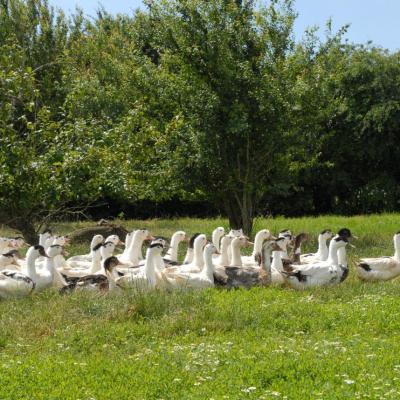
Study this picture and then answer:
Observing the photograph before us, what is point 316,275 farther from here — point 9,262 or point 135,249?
point 9,262

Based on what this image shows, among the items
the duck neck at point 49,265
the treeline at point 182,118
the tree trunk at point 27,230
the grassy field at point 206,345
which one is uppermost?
the treeline at point 182,118

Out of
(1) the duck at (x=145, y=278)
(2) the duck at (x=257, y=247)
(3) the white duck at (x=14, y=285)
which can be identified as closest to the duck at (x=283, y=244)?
(2) the duck at (x=257, y=247)

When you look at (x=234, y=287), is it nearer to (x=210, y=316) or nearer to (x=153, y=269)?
(x=153, y=269)

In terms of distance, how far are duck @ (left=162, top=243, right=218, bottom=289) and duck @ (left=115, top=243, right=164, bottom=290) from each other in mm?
223

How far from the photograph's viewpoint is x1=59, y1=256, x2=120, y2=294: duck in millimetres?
11980

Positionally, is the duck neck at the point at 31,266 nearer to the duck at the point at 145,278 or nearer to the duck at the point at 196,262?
the duck at the point at 145,278

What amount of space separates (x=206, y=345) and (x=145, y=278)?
11.2 ft

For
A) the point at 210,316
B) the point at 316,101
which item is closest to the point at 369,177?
the point at 316,101

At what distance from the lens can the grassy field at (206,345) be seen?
707cm

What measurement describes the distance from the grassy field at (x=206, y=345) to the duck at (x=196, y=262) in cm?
99

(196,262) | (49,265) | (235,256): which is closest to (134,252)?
(196,262)

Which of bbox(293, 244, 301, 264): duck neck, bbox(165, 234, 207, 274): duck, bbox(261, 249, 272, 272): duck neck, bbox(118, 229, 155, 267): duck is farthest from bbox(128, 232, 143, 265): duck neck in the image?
bbox(293, 244, 301, 264): duck neck

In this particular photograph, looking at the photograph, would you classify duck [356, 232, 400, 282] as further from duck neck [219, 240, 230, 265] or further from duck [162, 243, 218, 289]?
duck [162, 243, 218, 289]

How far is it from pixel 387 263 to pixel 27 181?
682 cm
